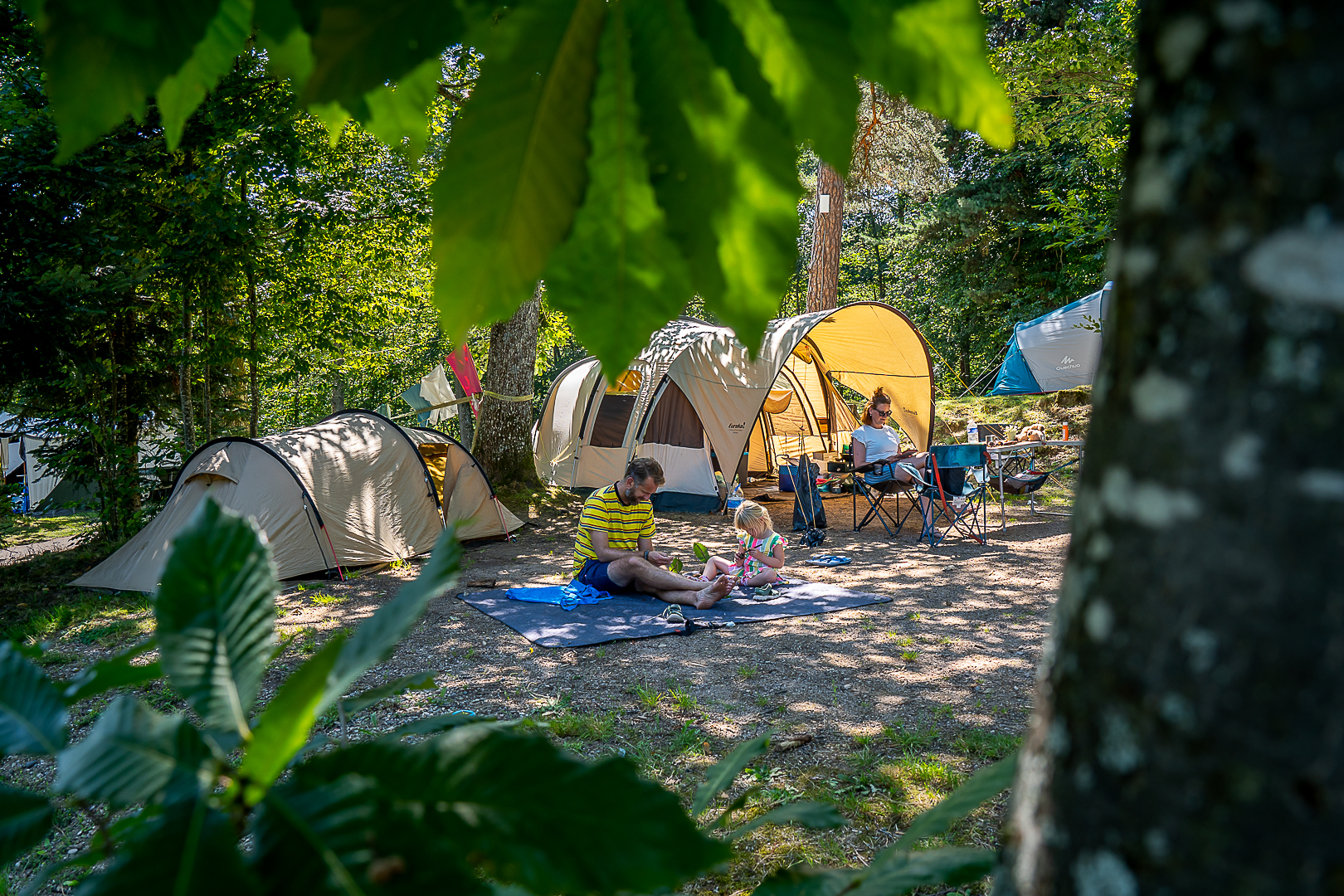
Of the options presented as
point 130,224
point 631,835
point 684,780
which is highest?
point 130,224

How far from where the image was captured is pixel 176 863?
0.34 metres

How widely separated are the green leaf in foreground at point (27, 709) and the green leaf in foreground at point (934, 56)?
2.15 ft

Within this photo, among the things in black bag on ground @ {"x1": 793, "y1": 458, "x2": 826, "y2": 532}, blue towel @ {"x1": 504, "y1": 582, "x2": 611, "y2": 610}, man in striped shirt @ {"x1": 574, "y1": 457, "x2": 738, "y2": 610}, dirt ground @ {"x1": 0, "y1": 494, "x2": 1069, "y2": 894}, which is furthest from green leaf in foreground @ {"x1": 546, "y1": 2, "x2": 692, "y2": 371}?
black bag on ground @ {"x1": 793, "y1": 458, "x2": 826, "y2": 532}

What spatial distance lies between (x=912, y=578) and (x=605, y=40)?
6.88 meters

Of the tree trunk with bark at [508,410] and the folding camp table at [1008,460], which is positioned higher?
the tree trunk with bark at [508,410]

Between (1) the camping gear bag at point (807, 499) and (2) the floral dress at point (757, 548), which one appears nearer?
(2) the floral dress at point (757, 548)

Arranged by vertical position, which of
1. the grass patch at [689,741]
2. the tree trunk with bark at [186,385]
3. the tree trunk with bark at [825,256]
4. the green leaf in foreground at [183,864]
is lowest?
the grass patch at [689,741]

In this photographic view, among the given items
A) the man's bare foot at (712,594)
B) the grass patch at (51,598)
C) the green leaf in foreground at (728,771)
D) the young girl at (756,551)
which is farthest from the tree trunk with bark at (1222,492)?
the grass patch at (51,598)

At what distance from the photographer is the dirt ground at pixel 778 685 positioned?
3.19 m

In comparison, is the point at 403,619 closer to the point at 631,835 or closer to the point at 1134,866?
the point at 631,835

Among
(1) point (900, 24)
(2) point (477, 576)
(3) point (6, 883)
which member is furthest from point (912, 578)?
(1) point (900, 24)

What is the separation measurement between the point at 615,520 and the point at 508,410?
505cm

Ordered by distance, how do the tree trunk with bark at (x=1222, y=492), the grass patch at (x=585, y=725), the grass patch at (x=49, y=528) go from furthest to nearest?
the grass patch at (x=49, y=528)
the grass patch at (x=585, y=725)
the tree trunk with bark at (x=1222, y=492)

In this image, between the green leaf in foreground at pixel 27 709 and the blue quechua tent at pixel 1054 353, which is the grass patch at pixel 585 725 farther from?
the blue quechua tent at pixel 1054 353
